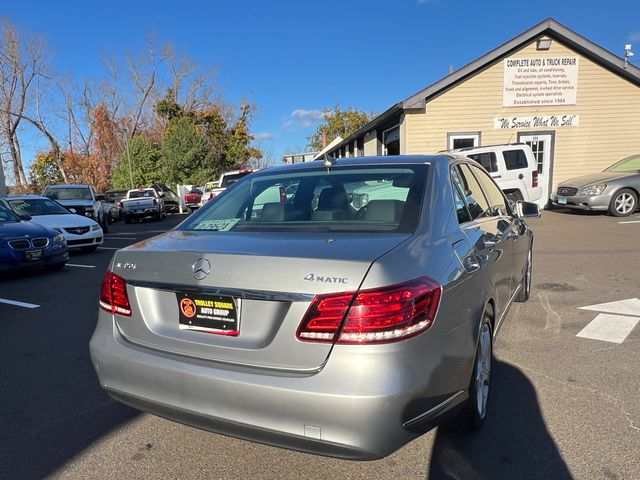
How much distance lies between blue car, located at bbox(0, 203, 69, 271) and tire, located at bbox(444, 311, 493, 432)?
7491 mm

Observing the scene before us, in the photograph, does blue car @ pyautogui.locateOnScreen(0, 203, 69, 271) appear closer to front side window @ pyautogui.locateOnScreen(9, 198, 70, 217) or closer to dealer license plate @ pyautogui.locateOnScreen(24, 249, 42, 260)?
dealer license plate @ pyautogui.locateOnScreen(24, 249, 42, 260)

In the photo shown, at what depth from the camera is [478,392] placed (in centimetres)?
273

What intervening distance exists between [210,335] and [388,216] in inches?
44.0

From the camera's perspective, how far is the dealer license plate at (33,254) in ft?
25.4

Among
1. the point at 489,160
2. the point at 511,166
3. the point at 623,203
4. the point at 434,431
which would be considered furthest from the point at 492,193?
the point at 623,203

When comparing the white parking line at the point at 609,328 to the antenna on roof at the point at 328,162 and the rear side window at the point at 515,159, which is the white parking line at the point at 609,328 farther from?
the rear side window at the point at 515,159

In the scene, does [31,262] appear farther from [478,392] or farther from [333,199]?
[478,392]

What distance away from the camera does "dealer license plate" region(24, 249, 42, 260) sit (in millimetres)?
7750

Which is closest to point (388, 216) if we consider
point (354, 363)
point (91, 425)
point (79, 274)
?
point (354, 363)

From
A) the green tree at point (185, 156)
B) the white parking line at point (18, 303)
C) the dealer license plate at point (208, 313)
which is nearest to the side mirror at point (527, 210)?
the dealer license plate at point (208, 313)

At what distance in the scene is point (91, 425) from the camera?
3.02m

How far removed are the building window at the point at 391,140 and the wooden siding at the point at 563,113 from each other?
1810mm

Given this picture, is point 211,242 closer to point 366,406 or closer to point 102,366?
point 102,366

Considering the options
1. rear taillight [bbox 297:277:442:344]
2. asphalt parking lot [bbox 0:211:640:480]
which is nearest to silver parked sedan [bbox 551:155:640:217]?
asphalt parking lot [bbox 0:211:640:480]
